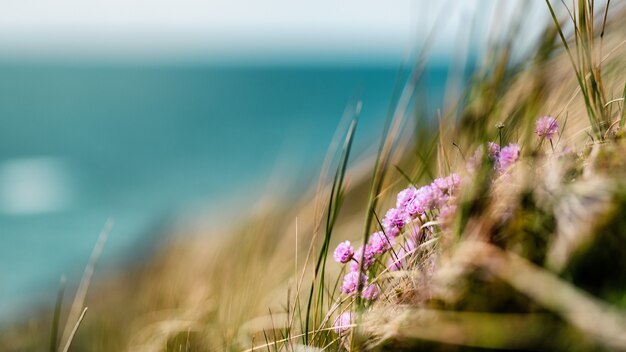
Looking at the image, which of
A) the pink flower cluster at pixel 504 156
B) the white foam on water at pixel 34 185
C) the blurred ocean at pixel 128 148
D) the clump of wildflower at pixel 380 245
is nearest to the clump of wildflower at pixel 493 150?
the pink flower cluster at pixel 504 156

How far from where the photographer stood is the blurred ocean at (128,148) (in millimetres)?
12305

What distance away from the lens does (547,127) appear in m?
1.04

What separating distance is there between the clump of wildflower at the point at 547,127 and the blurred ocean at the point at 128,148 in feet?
5.39

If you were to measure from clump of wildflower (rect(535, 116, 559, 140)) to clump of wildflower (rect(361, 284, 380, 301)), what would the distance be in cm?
40

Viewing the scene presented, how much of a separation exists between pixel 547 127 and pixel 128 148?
34762 millimetres

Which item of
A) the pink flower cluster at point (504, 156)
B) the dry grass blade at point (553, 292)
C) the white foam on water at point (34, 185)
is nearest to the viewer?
the dry grass blade at point (553, 292)

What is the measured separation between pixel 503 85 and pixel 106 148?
35494 millimetres

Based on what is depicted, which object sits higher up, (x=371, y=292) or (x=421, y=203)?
(x=421, y=203)

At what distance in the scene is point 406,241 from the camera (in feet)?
Answer: 3.37

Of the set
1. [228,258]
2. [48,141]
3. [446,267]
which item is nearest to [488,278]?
[446,267]

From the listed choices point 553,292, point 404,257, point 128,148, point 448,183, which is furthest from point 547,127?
point 128,148

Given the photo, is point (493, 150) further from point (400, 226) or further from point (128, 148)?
point (128, 148)

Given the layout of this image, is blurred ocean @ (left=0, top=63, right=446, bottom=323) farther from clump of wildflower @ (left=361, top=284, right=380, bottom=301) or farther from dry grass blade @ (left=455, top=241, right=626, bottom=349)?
dry grass blade @ (left=455, top=241, right=626, bottom=349)

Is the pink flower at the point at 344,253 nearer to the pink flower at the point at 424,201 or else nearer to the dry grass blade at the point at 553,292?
the pink flower at the point at 424,201
